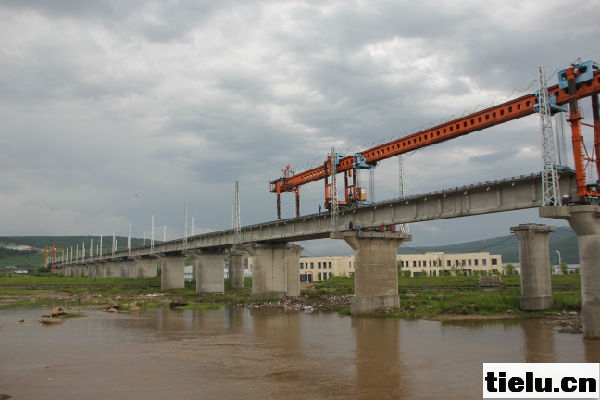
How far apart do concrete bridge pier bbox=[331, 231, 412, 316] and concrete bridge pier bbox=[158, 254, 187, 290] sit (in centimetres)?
5814

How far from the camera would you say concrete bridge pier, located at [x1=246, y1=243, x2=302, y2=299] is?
65812 mm

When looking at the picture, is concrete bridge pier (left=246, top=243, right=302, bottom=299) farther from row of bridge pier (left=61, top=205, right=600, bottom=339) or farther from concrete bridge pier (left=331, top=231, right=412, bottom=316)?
concrete bridge pier (left=331, top=231, right=412, bottom=316)

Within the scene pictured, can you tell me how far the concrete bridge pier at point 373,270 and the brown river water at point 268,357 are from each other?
427 cm

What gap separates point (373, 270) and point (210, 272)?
44396mm

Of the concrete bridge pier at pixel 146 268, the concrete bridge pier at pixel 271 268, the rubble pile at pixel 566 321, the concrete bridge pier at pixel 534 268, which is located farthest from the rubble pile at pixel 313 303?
the concrete bridge pier at pixel 146 268

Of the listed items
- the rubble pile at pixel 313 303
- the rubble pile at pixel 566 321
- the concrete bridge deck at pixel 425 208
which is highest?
the concrete bridge deck at pixel 425 208

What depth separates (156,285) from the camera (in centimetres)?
10788

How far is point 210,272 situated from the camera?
85.4m

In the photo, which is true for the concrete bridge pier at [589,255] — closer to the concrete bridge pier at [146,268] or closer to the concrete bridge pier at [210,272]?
the concrete bridge pier at [210,272]

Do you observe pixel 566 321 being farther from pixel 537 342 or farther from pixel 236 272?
pixel 236 272

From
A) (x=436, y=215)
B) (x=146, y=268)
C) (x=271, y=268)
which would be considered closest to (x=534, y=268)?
(x=436, y=215)

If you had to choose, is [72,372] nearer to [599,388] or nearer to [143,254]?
[599,388]

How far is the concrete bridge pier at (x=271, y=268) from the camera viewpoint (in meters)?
65.8

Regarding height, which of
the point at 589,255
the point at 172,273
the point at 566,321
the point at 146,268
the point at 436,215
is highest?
the point at 436,215
